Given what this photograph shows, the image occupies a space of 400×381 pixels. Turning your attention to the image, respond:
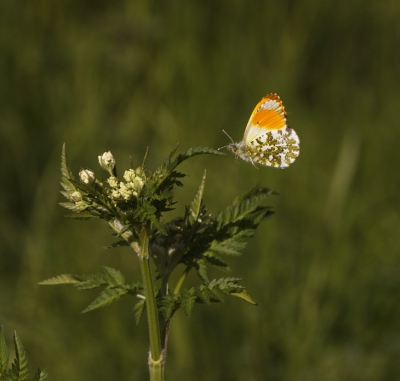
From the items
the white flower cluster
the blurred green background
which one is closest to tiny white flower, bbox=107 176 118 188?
the white flower cluster

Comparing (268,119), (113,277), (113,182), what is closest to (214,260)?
(113,277)

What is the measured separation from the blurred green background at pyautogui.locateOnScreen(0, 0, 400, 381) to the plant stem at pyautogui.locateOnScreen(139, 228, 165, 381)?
106 inches

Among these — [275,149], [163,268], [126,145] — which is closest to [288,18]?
[126,145]

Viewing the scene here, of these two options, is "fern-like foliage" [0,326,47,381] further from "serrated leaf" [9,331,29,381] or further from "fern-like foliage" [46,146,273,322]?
"fern-like foliage" [46,146,273,322]

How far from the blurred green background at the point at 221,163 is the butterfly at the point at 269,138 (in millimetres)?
2099

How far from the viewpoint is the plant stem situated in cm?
159

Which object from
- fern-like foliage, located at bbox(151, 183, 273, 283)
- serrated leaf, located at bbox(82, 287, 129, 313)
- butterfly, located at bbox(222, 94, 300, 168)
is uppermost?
butterfly, located at bbox(222, 94, 300, 168)

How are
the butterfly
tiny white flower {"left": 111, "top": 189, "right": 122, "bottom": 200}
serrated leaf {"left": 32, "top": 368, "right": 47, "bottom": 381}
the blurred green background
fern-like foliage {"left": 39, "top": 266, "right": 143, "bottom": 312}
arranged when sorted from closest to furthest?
serrated leaf {"left": 32, "top": 368, "right": 47, "bottom": 381} → tiny white flower {"left": 111, "top": 189, "right": 122, "bottom": 200} → fern-like foliage {"left": 39, "top": 266, "right": 143, "bottom": 312} → the butterfly → the blurred green background

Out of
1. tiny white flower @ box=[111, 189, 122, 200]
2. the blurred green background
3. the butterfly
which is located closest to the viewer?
tiny white flower @ box=[111, 189, 122, 200]

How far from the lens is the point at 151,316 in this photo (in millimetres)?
1597

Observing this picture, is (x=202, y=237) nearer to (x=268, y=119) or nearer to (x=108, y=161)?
(x=108, y=161)

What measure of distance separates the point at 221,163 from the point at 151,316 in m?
4.42

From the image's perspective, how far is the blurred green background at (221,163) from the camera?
4.36 m

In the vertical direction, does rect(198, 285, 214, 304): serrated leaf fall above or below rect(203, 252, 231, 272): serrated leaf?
below
